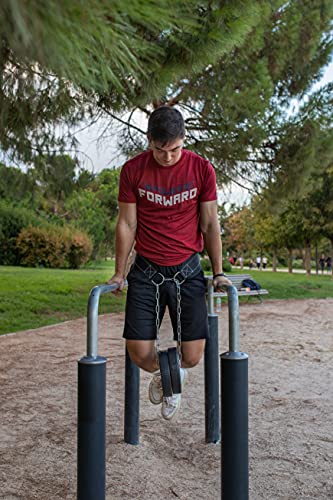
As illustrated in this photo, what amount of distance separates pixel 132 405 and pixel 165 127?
64.8 inches

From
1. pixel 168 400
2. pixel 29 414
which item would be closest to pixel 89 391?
pixel 168 400

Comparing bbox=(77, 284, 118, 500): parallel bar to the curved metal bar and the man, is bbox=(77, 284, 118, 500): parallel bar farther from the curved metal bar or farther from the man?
the man

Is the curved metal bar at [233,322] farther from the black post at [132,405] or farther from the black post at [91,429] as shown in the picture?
the black post at [132,405]

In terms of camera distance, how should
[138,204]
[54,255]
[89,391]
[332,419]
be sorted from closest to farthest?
[89,391]
[138,204]
[332,419]
[54,255]

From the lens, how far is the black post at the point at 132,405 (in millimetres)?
3045

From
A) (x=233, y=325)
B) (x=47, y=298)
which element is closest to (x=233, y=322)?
(x=233, y=325)

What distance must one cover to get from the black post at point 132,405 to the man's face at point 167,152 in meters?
1.20

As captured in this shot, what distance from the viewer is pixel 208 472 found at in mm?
2719

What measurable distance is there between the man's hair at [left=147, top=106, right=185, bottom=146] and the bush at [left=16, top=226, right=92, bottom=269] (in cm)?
1703

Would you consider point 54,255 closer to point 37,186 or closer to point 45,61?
point 37,186

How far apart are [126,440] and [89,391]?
135 cm

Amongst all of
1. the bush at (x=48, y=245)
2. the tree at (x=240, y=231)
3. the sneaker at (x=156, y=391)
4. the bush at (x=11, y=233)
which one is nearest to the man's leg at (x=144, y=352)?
the sneaker at (x=156, y=391)

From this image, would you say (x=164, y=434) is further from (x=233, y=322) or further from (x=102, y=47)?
(x=102, y=47)

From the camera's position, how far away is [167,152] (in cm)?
236
